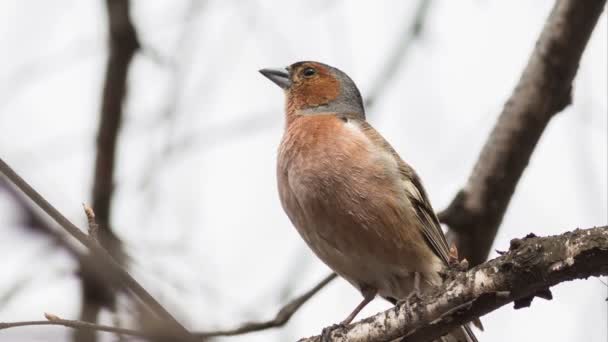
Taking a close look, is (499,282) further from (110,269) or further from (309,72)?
(309,72)

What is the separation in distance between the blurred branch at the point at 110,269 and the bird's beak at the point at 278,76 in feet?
16.6

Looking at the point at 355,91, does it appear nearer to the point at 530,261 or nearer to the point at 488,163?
the point at 488,163

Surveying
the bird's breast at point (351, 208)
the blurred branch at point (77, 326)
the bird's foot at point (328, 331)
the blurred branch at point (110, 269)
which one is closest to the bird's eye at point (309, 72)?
the bird's breast at point (351, 208)

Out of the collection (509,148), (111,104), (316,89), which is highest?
(316,89)

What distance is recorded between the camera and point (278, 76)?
7172mm

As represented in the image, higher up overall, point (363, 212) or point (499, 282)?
point (363, 212)

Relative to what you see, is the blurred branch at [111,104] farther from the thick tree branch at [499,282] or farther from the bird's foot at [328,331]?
the thick tree branch at [499,282]

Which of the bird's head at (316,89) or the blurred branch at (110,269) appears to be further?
the bird's head at (316,89)

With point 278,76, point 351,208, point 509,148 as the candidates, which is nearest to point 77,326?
point 351,208

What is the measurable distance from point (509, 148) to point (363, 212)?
4.17 feet

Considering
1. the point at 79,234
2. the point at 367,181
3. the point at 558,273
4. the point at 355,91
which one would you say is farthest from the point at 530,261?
the point at 355,91

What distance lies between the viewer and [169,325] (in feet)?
5.76

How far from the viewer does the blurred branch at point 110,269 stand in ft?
5.77

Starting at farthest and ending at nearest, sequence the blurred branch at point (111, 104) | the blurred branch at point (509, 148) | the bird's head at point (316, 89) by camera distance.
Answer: the bird's head at point (316, 89)
the blurred branch at point (509, 148)
the blurred branch at point (111, 104)
